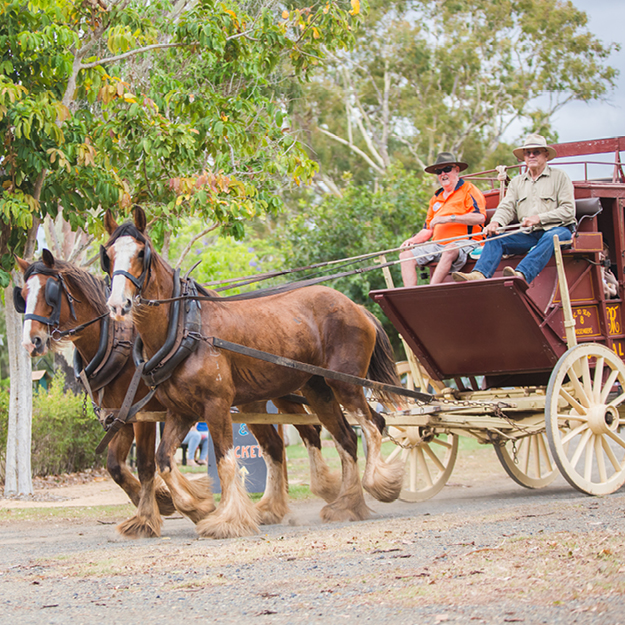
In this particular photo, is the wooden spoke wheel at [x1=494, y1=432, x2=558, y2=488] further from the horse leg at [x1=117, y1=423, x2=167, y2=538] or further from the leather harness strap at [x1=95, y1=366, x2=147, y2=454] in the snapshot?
the leather harness strap at [x1=95, y1=366, x2=147, y2=454]

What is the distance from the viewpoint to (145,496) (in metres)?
6.40

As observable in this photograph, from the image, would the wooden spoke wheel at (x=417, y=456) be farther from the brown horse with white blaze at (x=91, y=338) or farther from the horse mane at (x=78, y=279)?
the horse mane at (x=78, y=279)

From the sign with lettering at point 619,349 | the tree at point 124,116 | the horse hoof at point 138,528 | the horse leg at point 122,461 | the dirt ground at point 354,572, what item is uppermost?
the tree at point 124,116

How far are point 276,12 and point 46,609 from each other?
16230mm

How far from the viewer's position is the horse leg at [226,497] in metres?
5.76

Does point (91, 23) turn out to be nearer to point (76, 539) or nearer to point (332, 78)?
point (76, 539)

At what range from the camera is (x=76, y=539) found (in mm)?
6770

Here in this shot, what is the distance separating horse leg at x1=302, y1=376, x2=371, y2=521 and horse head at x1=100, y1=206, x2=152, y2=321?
6.86ft

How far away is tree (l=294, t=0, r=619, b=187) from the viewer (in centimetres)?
2531

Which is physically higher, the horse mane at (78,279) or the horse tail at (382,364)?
the horse mane at (78,279)

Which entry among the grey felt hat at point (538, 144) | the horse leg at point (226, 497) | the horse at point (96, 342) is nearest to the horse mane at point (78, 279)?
the horse at point (96, 342)

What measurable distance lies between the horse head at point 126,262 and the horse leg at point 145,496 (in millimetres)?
1510

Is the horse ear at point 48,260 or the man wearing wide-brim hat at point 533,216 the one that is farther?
the man wearing wide-brim hat at point 533,216

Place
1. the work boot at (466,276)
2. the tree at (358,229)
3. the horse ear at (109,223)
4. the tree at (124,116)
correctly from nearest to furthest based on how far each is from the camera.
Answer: the horse ear at (109,223), the work boot at (466,276), the tree at (124,116), the tree at (358,229)
